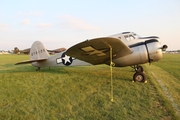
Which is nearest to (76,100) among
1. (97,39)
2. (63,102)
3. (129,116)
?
(63,102)

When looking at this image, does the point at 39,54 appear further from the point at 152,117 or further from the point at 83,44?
the point at 152,117

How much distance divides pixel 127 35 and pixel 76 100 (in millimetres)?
4179

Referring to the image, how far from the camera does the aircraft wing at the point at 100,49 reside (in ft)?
15.4

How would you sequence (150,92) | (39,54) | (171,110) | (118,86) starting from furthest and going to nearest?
(39,54), (118,86), (150,92), (171,110)

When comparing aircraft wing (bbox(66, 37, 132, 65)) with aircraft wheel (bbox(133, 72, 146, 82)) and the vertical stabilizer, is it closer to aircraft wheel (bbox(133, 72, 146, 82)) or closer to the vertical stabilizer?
aircraft wheel (bbox(133, 72, 146, 82))

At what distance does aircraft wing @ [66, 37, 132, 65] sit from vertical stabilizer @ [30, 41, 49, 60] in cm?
395

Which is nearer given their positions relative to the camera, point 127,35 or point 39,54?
point 127,35

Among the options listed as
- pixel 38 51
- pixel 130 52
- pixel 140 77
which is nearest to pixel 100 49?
pixel 130 52

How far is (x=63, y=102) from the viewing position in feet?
14.3

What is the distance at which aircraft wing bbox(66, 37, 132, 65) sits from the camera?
15.4ft

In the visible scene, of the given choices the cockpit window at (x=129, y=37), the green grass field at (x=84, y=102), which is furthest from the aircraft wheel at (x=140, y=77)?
the cockpit window at (x=129, y=37)

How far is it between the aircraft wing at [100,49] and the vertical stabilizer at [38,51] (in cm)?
395

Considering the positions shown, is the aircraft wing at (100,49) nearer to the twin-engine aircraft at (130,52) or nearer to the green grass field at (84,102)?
the twin-engine aircraft at (130,52)

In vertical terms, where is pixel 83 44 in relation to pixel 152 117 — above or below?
above
